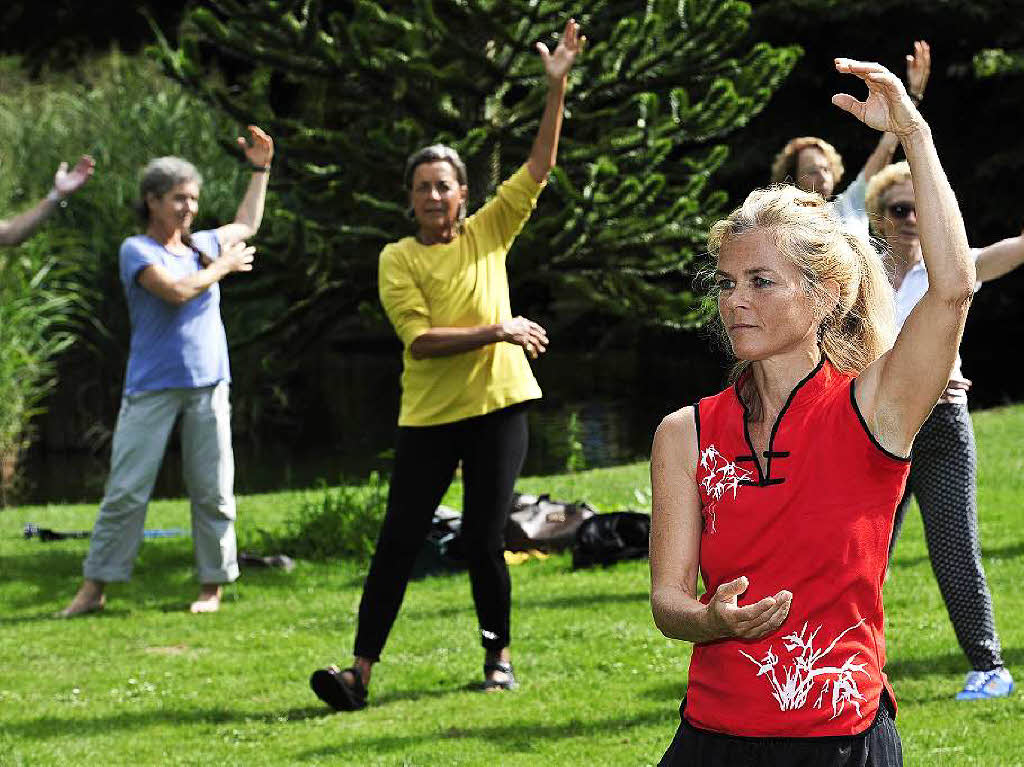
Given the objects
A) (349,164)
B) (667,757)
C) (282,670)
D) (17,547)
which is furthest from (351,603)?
(667,757)

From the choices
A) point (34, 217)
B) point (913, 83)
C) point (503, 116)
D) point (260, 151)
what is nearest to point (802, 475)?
point (913, 83)

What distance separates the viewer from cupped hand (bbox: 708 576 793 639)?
232 centimetres

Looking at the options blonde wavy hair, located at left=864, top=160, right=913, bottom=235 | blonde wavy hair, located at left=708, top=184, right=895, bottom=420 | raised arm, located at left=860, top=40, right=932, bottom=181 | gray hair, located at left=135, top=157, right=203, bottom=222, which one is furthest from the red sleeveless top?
gray hair, located at left=135, top=157, right=203, bottom=222

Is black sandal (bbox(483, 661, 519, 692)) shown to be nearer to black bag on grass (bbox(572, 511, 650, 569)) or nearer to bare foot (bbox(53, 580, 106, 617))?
black bag on grass (bbox(572, 511, 650, 569))

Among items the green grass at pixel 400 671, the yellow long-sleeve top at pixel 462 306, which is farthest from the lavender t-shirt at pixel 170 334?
the yellow long-sleeve top at pixel 462 306

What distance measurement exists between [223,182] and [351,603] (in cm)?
1160

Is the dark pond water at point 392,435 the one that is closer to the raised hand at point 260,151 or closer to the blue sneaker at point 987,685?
the raised hand at point 260,151

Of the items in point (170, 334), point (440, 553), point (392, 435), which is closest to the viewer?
point (170, 334)

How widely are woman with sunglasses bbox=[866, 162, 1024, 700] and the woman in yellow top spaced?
1.26m

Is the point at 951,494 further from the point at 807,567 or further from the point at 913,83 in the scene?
the point at 807,567

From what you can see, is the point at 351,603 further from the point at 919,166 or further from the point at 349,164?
the point at 919,166

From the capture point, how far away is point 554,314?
29.1 m

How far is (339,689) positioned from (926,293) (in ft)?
12.2

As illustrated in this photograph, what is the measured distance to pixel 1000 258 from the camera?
16.7 ft
